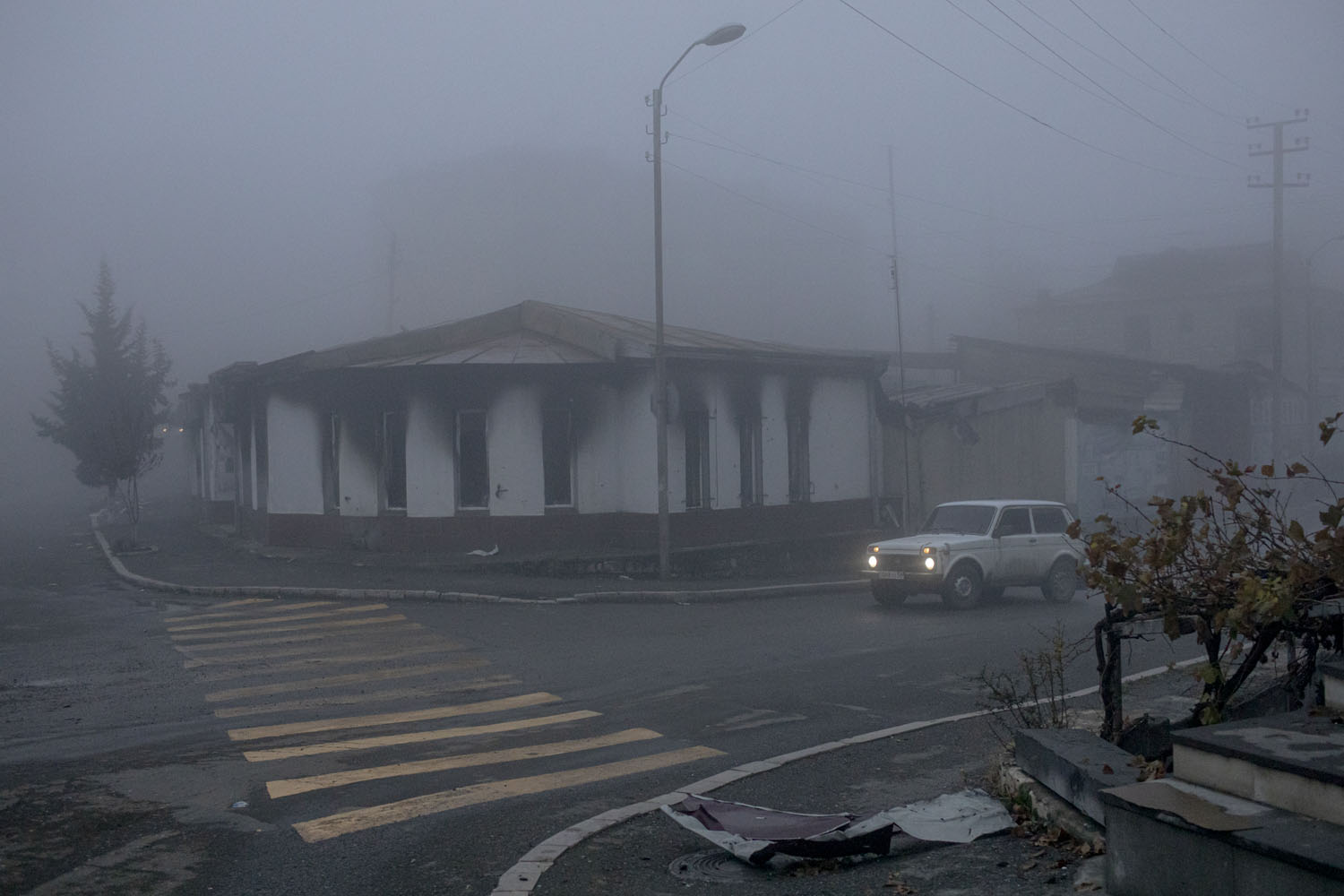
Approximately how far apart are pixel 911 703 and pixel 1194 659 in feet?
13.6

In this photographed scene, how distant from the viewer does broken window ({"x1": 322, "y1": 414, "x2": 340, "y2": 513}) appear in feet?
82.6

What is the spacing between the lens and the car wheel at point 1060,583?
19.5 m

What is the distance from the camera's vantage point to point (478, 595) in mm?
19016

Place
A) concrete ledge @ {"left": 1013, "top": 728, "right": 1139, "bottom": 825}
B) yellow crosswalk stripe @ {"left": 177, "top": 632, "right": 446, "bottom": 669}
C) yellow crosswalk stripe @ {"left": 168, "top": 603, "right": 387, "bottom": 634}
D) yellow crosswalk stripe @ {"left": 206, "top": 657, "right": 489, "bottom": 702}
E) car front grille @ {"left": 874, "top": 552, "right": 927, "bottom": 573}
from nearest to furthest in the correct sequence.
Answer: concrete ledge @ {"left": 1013, "top": 728, "right": 1139, "bottom": 825} < yellow crosswalk stripe @ {"left": 206, "top": 657, "right": 489, "bottom": 702} < yellow crosswalk stripe @ {"left": 177, "top": 632, "right": 446, "bottom": 669} < yellow crosswalk stripe @ {"left": 168, "top": 603, "right": 387, "bottom": 634} < car front grille @ {"left": 874, "top": 552, "right": 927, "bottom": 573}

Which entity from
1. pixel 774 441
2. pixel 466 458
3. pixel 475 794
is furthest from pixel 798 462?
pixel 475 794

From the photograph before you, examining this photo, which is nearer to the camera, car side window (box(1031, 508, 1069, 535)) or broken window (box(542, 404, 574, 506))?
car side window (box(1031, 508, 1069, 535))

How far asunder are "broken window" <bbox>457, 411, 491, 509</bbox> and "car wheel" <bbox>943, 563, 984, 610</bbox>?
10486mm

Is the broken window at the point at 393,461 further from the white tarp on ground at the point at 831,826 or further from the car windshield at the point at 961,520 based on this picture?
the white tarp on ground at the point at 831,826

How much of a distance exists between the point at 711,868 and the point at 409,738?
13.7 feet

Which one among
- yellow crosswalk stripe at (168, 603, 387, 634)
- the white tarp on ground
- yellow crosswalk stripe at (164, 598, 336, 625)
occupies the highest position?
the white tarp on ground

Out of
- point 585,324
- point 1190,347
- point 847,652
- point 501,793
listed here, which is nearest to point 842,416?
point 585,324

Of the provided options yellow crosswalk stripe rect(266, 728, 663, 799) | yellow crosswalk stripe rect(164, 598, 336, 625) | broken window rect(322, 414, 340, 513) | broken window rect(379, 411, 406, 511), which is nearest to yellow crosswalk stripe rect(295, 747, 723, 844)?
yellow crosswalk stripe rect(266, 728, 663, 799)

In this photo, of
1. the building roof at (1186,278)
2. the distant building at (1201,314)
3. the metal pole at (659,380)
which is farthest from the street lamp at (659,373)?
the building roof at (1186,278)

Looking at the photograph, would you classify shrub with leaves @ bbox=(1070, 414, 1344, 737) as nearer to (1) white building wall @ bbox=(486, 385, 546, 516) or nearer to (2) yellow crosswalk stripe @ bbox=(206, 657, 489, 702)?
(2) yellow crosswalk stripe @ bbox=(206, 657, 489, 702)
